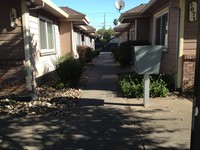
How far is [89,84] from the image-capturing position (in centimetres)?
1023

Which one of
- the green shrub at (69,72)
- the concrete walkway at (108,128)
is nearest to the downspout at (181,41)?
the concrete walkway at (108,128)

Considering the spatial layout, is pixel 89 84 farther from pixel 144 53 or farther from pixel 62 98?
pixel 144 53

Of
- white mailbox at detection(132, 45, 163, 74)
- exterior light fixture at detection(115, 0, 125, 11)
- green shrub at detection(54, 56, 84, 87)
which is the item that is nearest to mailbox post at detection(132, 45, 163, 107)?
white mailbox at detection(132, 45, 163, 74)

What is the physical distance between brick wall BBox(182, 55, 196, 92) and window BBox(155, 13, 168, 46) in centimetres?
220

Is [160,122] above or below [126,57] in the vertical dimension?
below

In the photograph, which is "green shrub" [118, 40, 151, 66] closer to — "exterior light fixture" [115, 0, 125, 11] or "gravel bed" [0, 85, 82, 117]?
"exterior light fixture" [115, 0, 125, 11]

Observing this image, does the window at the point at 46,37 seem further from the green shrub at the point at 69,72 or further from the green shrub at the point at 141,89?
the green shrub at the point at 141,89

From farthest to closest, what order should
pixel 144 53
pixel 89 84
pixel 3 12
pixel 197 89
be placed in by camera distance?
pixel 89 84, pixel 3 12, pixel 144 53, pixel 197 89

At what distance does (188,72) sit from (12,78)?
5.31 meters

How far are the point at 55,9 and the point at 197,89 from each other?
8911 millimetres

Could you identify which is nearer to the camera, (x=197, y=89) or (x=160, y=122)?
(x=197, y=89)

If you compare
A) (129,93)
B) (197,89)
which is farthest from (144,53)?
(197,89)

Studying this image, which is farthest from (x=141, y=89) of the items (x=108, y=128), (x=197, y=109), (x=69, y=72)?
(x=197, y=109)

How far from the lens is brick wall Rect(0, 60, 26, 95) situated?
318 inches
